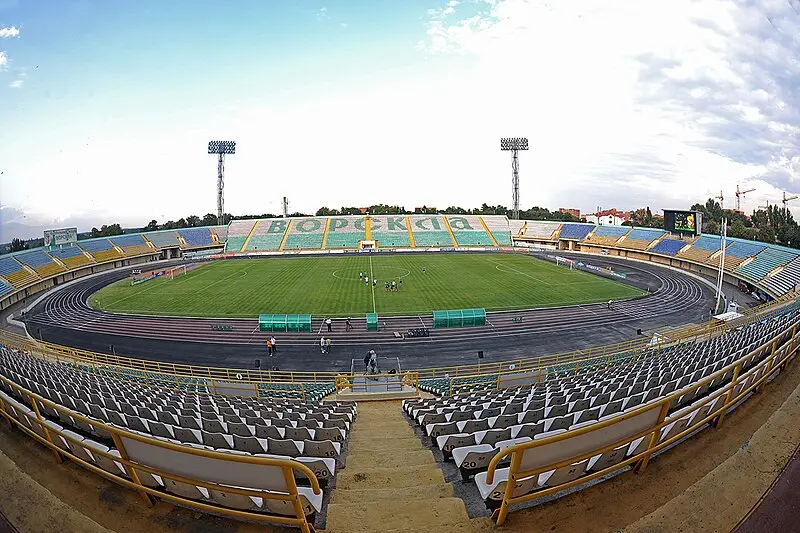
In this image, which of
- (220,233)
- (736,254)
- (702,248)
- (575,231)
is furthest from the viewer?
(220,233)

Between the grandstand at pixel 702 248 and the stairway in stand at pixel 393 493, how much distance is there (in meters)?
59.7

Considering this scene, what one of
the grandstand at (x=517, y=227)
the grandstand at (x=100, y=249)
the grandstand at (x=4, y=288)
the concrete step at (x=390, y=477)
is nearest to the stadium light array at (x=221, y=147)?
the grandstand at (x=100, y=249)

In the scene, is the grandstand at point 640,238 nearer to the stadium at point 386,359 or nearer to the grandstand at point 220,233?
the stadium at point 386,359

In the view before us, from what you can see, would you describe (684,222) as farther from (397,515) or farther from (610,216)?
(610,216)

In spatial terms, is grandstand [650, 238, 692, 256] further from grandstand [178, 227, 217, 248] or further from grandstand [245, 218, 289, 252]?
grandstand [178, 227, 217, 248]

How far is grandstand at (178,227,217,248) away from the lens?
76312mm

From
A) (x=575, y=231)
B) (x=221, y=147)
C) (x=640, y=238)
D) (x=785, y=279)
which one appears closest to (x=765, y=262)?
(x=785, y=279)

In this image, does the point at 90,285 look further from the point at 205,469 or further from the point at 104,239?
the point at 205,469

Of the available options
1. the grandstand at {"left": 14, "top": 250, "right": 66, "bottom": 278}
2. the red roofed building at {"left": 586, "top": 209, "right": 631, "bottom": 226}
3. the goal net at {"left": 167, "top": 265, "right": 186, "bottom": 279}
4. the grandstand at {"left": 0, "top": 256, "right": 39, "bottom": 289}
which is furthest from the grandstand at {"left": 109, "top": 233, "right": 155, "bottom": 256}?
the red roofed building at {"left": 586, "top": 209, "right": 631, "bottom": 226}

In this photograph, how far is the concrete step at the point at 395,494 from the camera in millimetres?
4277

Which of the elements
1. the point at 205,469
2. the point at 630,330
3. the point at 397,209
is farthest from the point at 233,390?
the point at 397,209

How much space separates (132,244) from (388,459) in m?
76.3

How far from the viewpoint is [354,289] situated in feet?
131

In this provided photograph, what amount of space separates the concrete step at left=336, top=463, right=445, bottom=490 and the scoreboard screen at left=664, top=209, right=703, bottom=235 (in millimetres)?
63226
